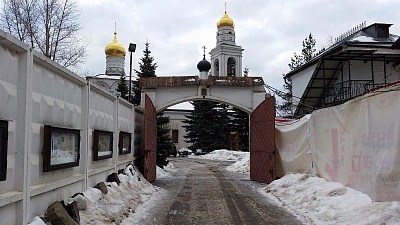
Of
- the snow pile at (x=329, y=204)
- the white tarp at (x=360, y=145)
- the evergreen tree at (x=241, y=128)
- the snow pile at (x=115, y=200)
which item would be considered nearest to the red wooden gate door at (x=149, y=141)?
the snow pile at (x=115, y=200)

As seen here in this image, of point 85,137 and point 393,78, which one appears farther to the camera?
point 393,78

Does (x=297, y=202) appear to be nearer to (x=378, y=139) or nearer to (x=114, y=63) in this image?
(x=378, y=139)

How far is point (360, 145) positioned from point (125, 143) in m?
6.80

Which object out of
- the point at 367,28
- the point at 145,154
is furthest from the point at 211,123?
the point at 145,154

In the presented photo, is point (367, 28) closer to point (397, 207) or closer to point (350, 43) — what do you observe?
point (350, 43)

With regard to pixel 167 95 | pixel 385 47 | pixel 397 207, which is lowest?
pixel 397 207

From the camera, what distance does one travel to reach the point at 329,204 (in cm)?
823

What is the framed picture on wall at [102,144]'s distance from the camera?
872cm

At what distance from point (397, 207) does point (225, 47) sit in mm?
38563

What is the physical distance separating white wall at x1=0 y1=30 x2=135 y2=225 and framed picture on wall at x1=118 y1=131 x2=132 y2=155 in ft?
9.66

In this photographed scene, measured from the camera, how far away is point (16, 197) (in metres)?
4.91

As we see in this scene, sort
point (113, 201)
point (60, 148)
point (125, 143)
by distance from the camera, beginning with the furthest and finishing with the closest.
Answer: point (125, 143) → point (113, 201) → point (60, 148)

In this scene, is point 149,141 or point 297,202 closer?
point 297,202

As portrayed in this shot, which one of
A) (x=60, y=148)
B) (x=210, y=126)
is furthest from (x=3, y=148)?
(x=210, y=126)
